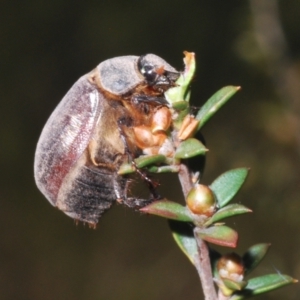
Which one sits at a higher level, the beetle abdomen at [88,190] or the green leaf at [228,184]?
the green leaf at [228,184]

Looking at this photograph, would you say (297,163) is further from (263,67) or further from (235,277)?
(235,277)

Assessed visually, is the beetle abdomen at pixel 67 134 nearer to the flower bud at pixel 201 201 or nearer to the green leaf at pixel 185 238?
the green leaf at pixel 185 238

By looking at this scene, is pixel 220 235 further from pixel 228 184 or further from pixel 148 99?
pixel 148 99

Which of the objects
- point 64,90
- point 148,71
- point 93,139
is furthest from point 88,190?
point 64,90

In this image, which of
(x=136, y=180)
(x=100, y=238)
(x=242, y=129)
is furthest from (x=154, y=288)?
(x=136, y=180)

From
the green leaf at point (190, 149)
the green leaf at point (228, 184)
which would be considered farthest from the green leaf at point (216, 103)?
the green leaf at point (228, 184)
